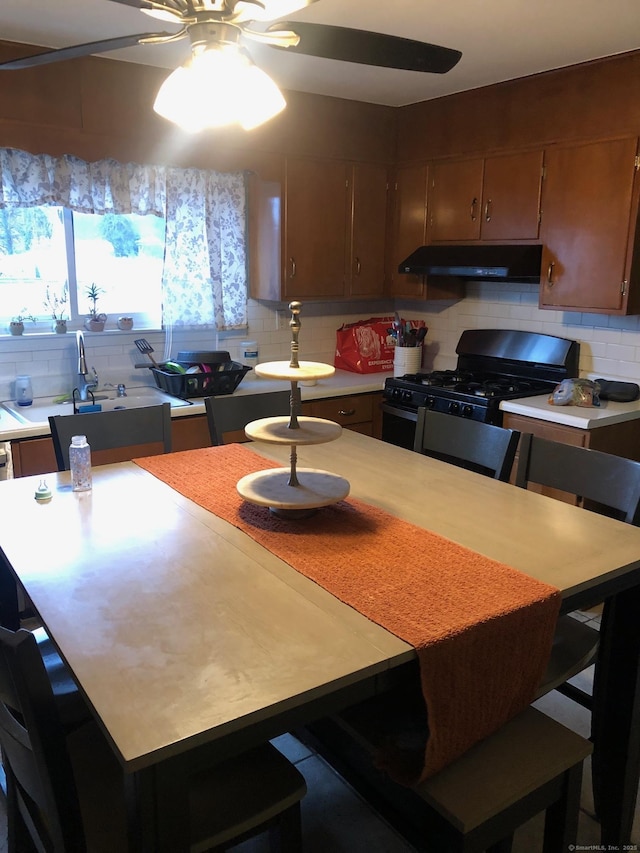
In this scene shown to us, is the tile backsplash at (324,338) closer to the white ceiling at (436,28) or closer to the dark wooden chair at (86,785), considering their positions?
the white ceiling at (436,28)

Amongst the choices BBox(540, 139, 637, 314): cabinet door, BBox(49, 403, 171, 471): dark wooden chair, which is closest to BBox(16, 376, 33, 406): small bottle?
BBox(49, 403, 171, 471): dark wooden chair

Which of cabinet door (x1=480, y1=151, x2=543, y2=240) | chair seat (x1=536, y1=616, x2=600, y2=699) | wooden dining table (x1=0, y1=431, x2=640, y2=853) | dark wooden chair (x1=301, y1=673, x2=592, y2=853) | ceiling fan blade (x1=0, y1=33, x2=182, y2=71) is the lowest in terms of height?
dark wooden chair (x1=301, y1=673, x2=592, y2=853)

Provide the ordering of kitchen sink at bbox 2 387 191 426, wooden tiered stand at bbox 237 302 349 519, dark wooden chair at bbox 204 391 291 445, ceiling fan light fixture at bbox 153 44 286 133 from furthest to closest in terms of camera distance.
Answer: kitchen sink at bbox 2 387 191 426, dark wooden chair at bbox 204 391 291 445, wooden tiered stand at bbox 237 302 349 519, ceiling fan light fixture at bbox 153 44 286 133

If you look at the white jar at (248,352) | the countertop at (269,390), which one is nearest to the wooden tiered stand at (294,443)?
the countertop at (269,390)

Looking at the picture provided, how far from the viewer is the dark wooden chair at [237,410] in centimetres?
279

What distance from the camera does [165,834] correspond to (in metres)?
1.08

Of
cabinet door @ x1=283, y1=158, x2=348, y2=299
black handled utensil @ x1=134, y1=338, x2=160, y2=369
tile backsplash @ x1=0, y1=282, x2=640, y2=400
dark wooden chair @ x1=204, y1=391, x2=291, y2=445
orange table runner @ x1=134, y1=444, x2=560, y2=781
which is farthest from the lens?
cabinet door @ x1=283, y1=158, x2=348, y2=299

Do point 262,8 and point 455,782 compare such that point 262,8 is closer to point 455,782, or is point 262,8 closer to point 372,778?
point 455,782

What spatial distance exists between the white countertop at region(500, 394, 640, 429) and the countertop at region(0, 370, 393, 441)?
0.87 meters

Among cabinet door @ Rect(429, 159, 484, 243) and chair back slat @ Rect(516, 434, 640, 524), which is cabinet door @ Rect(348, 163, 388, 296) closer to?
cabinet door @ Rect(429, 159, 484, 243)

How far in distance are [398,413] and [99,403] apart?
5.15 ft

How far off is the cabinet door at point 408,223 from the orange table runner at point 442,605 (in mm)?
2572

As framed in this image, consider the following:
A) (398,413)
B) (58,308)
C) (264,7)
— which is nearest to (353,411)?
(398,413)

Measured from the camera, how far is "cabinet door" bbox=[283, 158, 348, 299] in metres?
3.80
